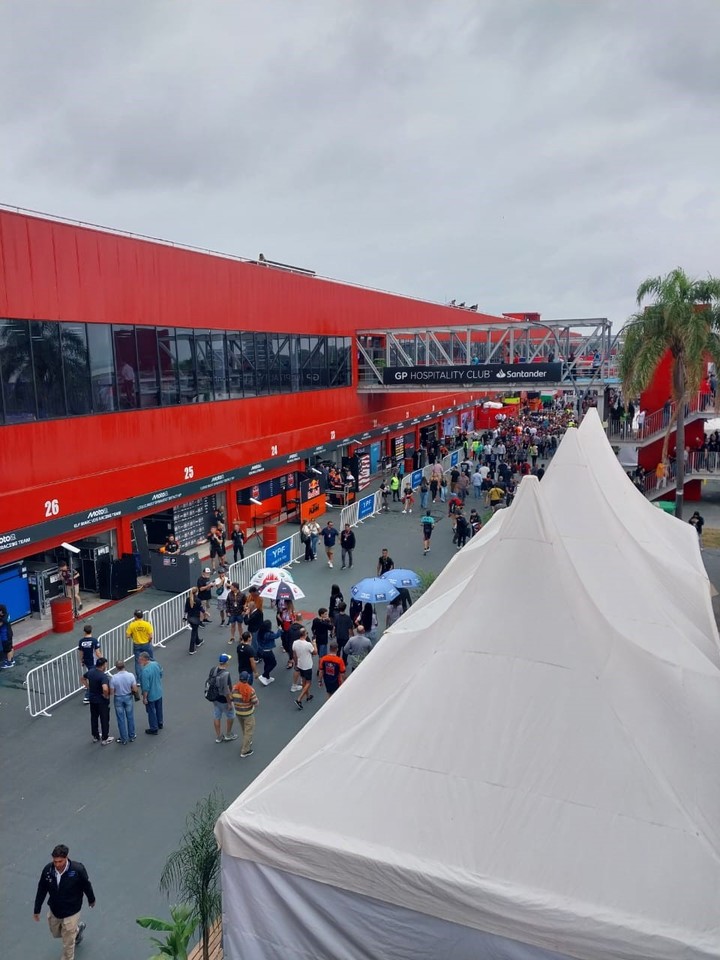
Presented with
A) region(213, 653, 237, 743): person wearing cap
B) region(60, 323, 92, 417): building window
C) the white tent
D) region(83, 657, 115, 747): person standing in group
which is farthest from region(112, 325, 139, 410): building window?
the white tent

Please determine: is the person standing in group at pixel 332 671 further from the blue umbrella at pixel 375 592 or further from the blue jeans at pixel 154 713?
the blue jeans at pixel 154 713

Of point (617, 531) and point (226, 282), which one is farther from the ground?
point (226, 282)

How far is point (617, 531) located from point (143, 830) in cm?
816

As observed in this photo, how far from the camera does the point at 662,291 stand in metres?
21.2

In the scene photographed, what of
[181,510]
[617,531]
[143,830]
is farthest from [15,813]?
[181,510]

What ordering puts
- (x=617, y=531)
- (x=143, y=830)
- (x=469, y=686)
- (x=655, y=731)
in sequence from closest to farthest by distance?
1. (x=655, y=731)
2. (x=469, y=686)
3. (x=143, y=830)
4. (x=617, y=531)

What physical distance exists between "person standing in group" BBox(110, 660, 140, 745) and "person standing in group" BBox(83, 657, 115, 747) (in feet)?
0.40

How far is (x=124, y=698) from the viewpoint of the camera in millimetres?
10133

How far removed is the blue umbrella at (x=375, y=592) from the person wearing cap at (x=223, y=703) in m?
3.29

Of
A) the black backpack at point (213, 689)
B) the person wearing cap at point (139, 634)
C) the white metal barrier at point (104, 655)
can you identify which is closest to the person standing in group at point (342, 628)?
the black backpack at point (213, 689)

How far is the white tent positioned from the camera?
15.0 ft

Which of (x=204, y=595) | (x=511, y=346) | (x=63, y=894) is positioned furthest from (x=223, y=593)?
(x=511, y=346)

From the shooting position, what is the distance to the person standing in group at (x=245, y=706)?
9758mm

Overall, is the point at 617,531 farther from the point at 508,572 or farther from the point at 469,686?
the point at 469,686
